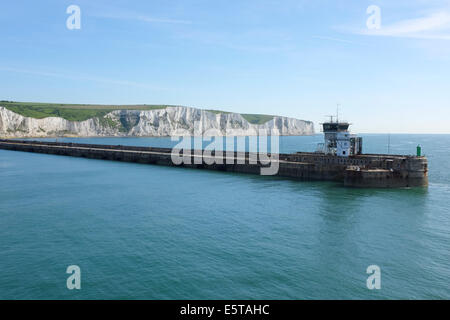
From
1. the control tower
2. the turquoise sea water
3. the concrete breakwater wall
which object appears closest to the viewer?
the turquoise sea water

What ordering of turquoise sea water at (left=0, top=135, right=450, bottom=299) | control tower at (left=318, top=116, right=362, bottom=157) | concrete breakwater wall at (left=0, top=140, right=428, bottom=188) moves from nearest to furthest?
turquoise sea water at (left=0, top=135, right=450, bottom=299), concrete breakwater wall at (left=0, top=140, right=428, bottom=188), control tower at (left=318, top=116, right=362, bottom=157)

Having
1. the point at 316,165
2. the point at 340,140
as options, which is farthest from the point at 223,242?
the point at 340,140

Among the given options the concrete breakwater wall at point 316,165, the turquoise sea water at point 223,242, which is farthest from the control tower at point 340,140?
the turquoise sea water at point 223,242

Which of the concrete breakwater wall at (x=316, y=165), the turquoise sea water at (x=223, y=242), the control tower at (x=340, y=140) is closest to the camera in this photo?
the turquoise sea water at (x=223, y=242)

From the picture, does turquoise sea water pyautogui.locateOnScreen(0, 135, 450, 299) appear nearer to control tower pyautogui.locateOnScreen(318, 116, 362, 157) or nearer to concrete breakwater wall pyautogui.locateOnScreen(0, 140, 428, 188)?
concrete breakwater wall pyautogui.locateOnScreen(0, 140, 428, 188)

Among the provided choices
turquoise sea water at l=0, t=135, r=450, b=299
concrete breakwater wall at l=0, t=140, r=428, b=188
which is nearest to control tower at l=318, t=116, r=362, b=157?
concrete breakwater wall at l=0, t=140, r=428, b=188

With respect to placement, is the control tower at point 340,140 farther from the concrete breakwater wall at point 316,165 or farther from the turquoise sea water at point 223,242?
the turquoise sea water at point 223,242
